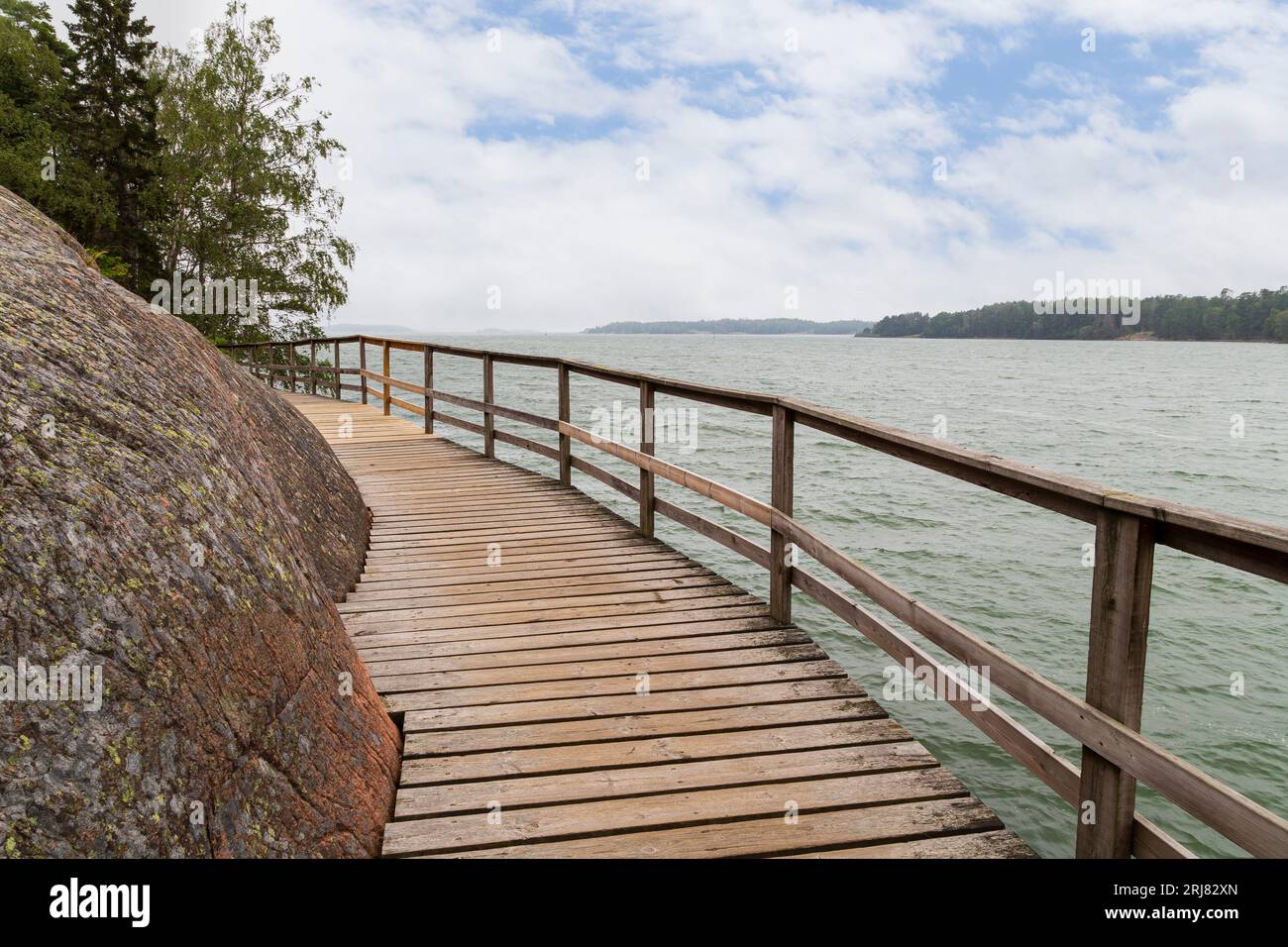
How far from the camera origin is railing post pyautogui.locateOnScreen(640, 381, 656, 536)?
6.02 m

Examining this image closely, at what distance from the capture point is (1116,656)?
87.8 inches

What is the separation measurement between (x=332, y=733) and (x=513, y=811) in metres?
0.62

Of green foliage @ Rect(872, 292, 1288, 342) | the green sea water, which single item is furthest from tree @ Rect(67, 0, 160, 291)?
green foliage @ Rect(872, 292, 1288, 342)

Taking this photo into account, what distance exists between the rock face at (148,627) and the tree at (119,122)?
27680 millimetres

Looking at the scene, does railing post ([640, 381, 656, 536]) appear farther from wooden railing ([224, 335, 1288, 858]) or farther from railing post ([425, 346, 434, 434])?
railing post ([425, 346, 434, 434])

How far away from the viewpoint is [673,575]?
5352mm

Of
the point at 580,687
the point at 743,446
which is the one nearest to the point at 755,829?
the point at 580,687

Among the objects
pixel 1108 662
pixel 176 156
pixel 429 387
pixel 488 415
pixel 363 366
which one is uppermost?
pixel 176 156

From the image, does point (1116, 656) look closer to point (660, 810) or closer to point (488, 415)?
point (660, 810)

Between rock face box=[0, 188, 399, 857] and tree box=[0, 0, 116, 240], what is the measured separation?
87.8 feet

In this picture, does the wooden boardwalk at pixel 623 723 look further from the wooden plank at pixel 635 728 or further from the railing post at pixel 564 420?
the railing post at pixel 564 420

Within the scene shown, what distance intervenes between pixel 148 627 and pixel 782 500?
122 inches

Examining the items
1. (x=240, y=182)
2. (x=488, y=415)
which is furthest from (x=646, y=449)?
(x=240, y=182)
